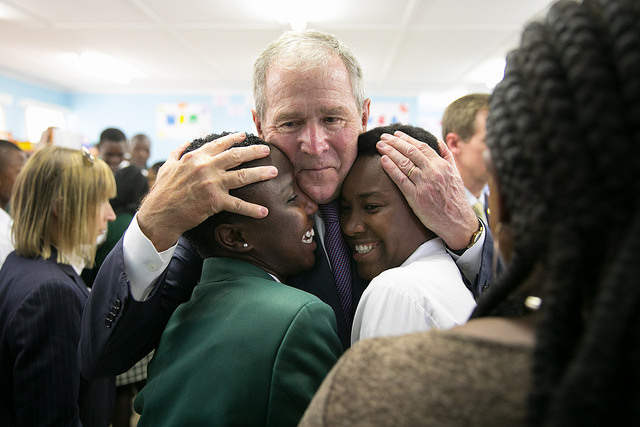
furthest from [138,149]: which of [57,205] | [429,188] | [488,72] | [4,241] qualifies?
[429,188]

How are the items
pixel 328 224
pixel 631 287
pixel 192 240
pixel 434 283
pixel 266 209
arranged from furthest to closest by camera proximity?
pixel 328 224
pixel 192 240
pixel 266 209
pixel 434 283
pixel 631 287

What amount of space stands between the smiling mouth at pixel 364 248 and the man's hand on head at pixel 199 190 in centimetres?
38

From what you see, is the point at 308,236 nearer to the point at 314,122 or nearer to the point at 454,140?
the point at 314,122

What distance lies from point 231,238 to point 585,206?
95cm

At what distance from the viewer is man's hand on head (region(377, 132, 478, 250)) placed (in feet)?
4.38

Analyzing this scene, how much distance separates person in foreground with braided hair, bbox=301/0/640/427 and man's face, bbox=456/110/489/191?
258 centimetres

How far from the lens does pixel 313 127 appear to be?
139 cm

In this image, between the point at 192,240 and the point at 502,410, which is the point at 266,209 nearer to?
the point at 192,240

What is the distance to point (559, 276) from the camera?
0.49 m

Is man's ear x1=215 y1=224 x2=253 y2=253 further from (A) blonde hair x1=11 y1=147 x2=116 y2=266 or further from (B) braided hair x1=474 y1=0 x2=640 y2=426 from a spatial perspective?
(A) blonde hair x1=11 y1=147 x2=116 y2=266

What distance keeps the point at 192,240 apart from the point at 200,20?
3933mm

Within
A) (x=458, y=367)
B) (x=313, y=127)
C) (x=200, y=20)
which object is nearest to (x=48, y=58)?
(x=200, y=20)

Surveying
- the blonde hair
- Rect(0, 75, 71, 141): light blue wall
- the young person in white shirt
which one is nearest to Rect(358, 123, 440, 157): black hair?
the young person in white shirt

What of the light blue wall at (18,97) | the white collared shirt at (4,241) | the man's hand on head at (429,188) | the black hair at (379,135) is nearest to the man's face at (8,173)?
the white collared shirt at (4,241)
